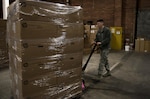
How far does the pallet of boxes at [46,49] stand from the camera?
259 centimetres

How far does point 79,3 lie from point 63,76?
32.9ft

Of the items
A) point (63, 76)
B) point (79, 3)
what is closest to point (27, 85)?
point (63, 76)

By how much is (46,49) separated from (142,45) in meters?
8.25

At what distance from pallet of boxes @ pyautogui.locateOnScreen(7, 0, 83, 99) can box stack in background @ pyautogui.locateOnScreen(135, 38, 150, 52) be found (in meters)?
7.39

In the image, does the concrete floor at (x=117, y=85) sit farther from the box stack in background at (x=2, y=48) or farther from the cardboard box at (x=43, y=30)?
the cardboard box at (x=43, y=30)

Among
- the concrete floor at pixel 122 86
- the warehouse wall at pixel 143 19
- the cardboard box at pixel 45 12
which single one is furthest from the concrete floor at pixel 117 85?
the warehouse wall at pixel 143 19

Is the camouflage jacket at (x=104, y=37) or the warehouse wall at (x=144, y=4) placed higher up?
the warehouse wall at (x=144, y=4)

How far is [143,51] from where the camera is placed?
9930mm

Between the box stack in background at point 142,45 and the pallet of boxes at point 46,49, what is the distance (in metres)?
7.39

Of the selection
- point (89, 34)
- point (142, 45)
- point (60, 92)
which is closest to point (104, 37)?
point (60, 92)

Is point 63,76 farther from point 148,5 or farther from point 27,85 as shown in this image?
point 148,5

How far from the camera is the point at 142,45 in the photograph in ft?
32.6

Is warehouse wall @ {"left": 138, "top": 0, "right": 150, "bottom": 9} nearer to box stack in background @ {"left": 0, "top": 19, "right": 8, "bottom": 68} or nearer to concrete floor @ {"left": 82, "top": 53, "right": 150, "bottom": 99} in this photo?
concrete floor @ {"left": 82, "top": 53, "right": 150, "bottom": 99}

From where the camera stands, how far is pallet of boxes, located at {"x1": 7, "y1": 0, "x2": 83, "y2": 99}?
8.48ft
